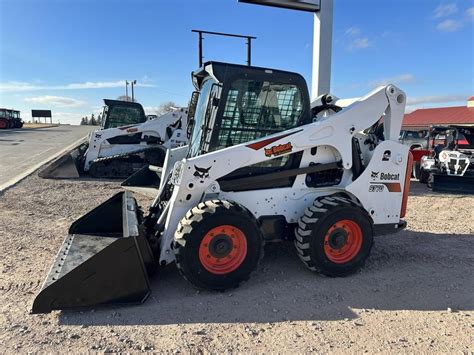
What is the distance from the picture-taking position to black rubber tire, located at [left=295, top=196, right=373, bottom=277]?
13.6 ft

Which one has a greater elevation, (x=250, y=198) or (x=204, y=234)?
(x=250, y=198)

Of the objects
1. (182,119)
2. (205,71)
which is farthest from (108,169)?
(205,71)

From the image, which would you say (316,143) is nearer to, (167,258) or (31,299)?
(167,258)

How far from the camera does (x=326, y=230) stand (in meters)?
4.16

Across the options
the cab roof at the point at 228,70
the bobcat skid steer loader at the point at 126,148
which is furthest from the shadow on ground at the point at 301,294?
the bobcat skid steer loader at the point at 126,148

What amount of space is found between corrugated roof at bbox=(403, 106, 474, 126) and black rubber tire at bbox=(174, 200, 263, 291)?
33.4 metres

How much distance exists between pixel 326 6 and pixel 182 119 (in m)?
5.98

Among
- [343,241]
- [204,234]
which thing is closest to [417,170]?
[343,241]

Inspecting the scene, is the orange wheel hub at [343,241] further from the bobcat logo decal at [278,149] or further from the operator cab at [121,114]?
the operator cab at [121,114]

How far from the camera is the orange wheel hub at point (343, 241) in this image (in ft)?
13.9

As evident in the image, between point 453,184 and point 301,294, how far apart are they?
8.55 metres

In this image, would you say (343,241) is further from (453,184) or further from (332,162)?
(453,184)

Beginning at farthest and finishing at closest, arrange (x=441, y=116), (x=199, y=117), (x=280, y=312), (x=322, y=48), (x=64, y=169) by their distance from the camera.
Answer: (x=441, y=116) → (x=64, y=169) → (x=322, y=48) → (x=199, y=117) → (x=280, y=312)

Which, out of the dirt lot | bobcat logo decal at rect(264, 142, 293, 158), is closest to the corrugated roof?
the dirt lot
